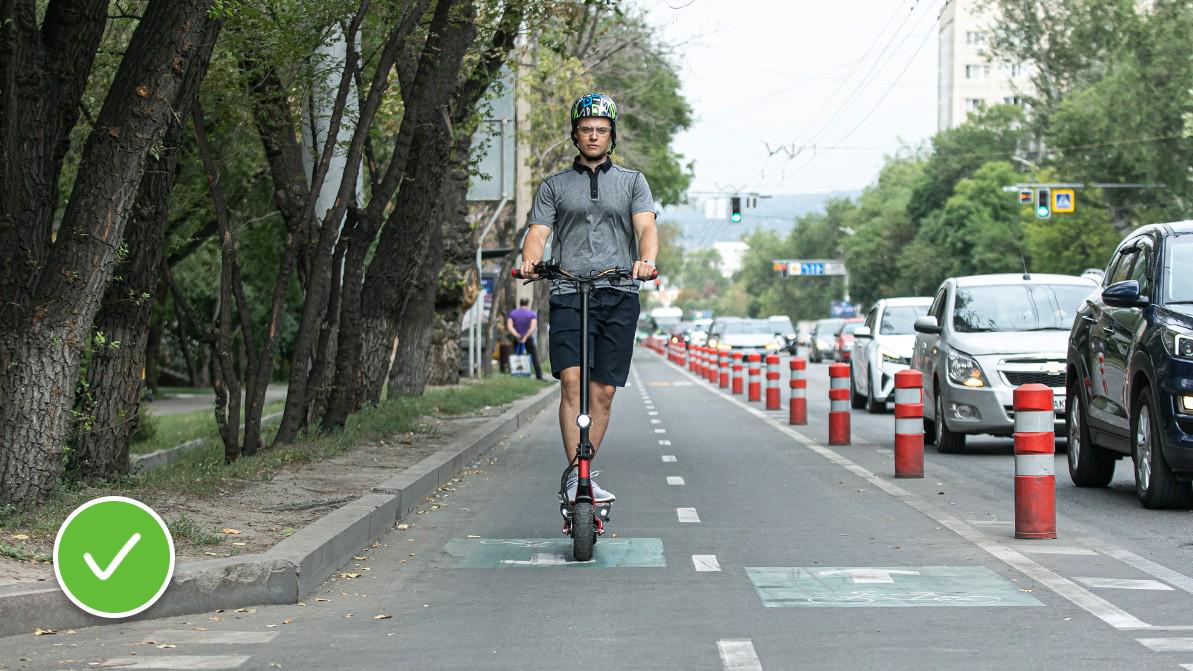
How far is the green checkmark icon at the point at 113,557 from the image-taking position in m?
6.73

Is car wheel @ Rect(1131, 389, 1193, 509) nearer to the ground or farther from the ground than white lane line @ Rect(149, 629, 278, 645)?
farther from the ground

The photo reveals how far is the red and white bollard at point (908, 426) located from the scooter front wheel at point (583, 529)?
517cm

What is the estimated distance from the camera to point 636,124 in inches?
2158

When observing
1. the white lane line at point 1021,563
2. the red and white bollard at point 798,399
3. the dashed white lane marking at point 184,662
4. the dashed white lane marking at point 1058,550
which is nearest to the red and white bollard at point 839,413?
the white lane line at point 1021,563

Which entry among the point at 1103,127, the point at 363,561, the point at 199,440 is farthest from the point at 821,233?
the point at 363,561

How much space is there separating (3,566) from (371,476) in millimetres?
4915

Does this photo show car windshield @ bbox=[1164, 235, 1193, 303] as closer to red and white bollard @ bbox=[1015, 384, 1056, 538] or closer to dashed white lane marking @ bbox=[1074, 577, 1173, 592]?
red and white bollard @ bbox=[1015, 384, 1056, 538]

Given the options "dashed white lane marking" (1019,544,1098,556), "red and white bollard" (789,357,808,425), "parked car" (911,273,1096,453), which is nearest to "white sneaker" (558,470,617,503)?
"dashed white lane marking" (1019,544,1098,556)

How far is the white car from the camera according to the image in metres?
23.4

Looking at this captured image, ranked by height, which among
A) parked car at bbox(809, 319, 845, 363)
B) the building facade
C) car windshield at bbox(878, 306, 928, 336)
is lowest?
parked car at bbox(809, 319, 845, 363)

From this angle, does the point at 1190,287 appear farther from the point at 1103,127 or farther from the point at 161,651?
the point at 1103,127

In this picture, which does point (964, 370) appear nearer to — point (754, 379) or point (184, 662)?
point (184, 662)

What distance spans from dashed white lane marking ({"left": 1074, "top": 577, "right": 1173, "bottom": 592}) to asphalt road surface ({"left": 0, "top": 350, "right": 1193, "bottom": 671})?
17 millimetres

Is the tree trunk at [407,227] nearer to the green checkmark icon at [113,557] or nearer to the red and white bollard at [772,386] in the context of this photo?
the green checkmark icon at [113,557]
